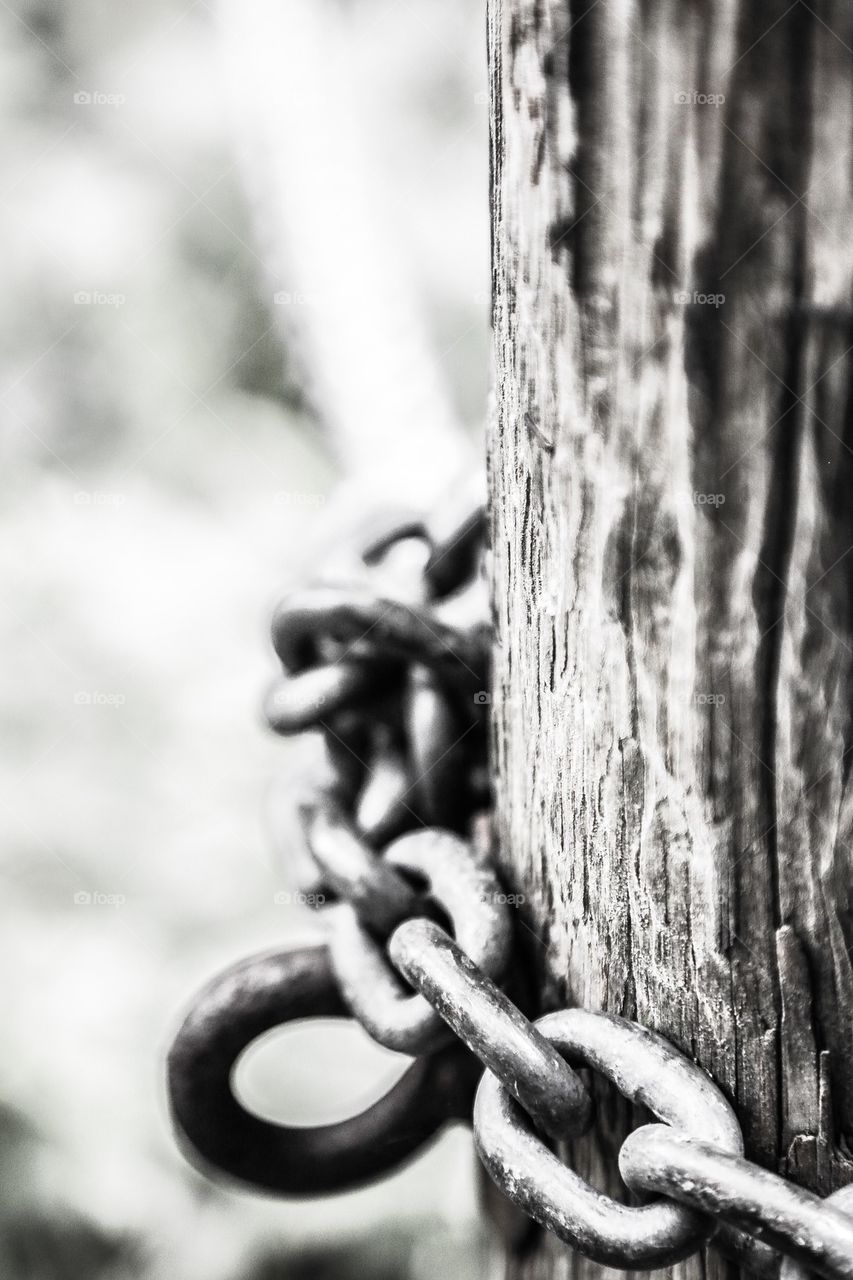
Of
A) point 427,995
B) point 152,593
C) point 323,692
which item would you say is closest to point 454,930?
point 427,995

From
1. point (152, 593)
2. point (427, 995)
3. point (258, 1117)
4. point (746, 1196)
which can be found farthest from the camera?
point (152, 593)

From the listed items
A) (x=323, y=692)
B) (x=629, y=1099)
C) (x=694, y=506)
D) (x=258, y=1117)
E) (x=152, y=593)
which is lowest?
(x=152, y=593)

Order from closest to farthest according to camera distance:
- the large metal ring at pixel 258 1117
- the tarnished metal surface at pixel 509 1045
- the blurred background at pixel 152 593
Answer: the tarnished metal surface at pixel 509 1045
the large metal ring at pixel 258 1117
the blurred background at pixel 152 593

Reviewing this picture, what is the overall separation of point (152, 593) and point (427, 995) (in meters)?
1.80

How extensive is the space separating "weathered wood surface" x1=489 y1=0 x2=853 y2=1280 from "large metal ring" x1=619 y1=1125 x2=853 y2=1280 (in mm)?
50

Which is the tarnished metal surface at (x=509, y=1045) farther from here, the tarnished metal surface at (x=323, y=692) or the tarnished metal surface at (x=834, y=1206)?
the tarnished metal surface at (x=323, y=692)

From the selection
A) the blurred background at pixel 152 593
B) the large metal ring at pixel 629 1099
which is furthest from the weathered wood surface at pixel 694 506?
the blurred background at pixel 152 593

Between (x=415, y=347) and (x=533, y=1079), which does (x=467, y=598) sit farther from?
(x=415, y=347)

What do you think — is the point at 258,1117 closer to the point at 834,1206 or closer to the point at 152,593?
the point at 834,1206

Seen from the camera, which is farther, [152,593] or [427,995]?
[152,593]

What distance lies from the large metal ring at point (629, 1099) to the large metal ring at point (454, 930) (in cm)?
5

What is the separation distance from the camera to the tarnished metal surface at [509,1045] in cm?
46

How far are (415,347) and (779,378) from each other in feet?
2.11

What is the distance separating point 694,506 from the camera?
393 millimetres
